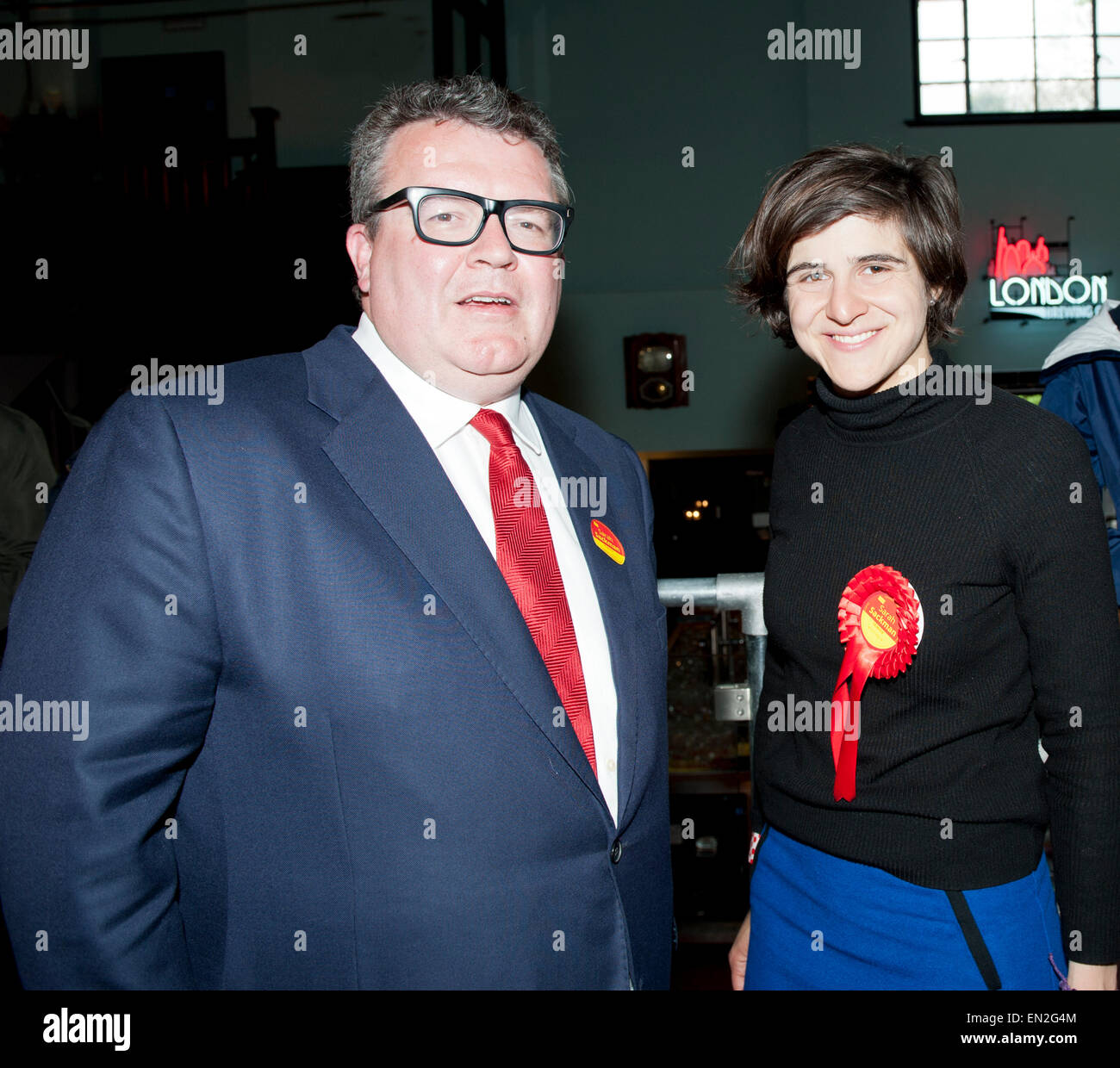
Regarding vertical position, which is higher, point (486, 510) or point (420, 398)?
point (420, 398)

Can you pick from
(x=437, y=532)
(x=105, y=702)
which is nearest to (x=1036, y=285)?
(x=437, y=532)

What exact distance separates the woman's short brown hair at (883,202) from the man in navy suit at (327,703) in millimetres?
459

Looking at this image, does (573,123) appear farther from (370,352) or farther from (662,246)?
(370,352)

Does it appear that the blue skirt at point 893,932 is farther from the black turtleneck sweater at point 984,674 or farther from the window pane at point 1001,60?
the window pane at point 1001,60

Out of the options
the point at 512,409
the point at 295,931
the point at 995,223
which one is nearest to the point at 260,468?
the point at 512,409

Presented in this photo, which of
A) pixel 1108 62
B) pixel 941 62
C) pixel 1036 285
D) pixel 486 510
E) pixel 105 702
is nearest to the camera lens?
pixel 105 702

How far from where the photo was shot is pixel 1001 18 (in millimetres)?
8922

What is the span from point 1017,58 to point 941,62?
84 centimetres

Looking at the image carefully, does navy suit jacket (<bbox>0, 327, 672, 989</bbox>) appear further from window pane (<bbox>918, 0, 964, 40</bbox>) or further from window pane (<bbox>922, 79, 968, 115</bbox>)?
window pane (<bbox>918, 0, 964, 40</bbox>)

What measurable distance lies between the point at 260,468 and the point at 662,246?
826 centimetres

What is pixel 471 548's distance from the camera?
47.7 inches

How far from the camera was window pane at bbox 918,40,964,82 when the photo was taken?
8.66 metres

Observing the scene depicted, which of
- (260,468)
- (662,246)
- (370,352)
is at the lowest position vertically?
(260,468)

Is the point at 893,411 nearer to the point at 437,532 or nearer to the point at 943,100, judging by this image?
the point at 437,532
